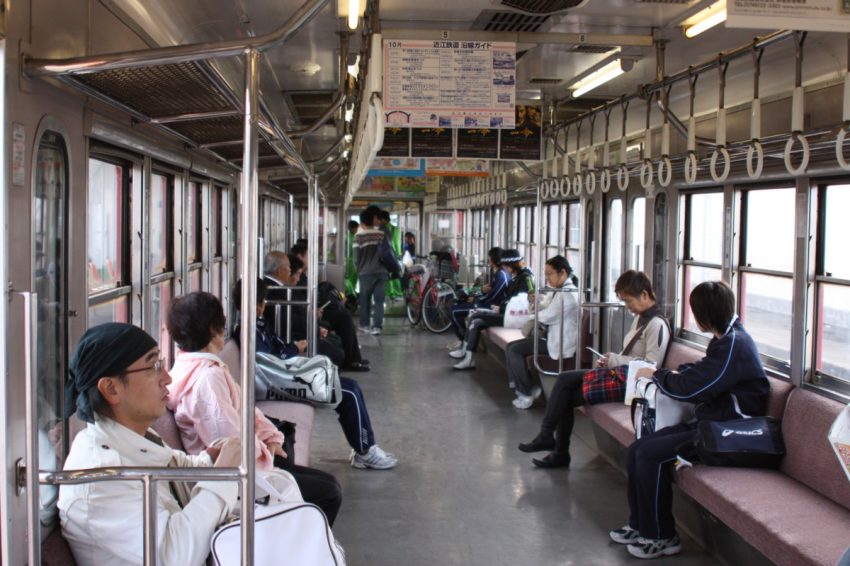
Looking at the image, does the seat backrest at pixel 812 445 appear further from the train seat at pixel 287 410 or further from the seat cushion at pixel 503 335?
the seat cushion at pixel 503 335

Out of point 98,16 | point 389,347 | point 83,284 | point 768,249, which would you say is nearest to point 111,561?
point 83,284

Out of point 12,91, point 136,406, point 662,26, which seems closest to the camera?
point 12,91

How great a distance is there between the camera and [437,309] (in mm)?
13391

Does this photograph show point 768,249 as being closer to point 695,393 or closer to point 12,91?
point 695,393

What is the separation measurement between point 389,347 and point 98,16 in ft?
28.8

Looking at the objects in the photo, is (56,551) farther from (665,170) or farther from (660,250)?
(660,250)

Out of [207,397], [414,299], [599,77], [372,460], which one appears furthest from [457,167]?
[207,397]

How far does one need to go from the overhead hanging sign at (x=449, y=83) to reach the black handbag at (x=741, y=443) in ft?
7.57

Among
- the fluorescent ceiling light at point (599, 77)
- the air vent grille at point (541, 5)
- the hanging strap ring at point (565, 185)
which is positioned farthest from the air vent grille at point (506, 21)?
Result: the hanging strap ring at point (565, 185)

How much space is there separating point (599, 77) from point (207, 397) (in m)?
4.53

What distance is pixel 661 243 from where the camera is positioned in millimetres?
7246

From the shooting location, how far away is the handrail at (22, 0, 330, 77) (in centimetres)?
201

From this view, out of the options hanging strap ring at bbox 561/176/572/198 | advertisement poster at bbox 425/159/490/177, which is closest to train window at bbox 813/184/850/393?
hanging strap ring at bbox 561/176/572/198

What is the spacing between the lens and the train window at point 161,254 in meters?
4.85
